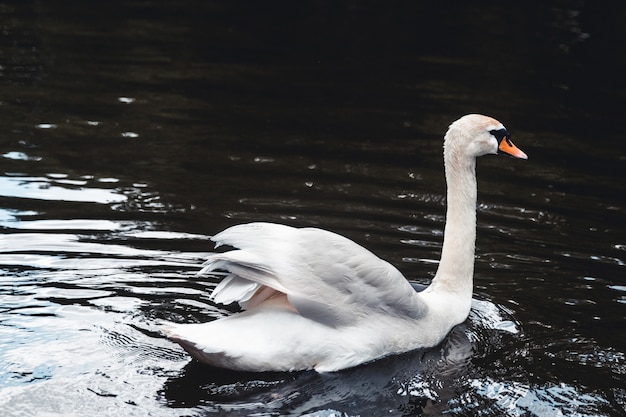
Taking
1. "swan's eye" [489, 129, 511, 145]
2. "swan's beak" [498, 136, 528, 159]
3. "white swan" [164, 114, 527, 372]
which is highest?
"swan's eye" [489, 129, 511, 145]

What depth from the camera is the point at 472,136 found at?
7320mm

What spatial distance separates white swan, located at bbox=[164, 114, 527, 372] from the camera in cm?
607

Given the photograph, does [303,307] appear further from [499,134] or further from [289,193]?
[289,193]

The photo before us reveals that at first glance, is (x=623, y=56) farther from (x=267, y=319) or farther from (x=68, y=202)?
(x=267, y=319)

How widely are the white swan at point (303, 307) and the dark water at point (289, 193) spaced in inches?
5.4

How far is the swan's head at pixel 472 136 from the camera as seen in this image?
730 cm

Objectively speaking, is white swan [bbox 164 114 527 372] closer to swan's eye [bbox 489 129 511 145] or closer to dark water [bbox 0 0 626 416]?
dark water [bbox 0 0 626 416]

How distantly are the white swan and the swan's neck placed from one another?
0.43 metres

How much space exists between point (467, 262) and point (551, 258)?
1.73 m

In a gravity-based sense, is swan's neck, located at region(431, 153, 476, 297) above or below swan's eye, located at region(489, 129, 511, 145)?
below

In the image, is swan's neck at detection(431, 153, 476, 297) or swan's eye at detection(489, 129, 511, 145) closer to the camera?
swan's neck at detection(431, 153, 476, 297)

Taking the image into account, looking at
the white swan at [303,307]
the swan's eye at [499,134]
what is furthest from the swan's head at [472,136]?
the white swan at [303,307]

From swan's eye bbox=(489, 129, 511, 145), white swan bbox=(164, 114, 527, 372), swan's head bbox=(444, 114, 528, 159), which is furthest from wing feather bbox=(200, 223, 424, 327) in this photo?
swan's eye bbox=(489, 129, 511, 145)

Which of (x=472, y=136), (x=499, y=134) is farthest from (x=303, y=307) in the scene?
(x=499, y=134)
